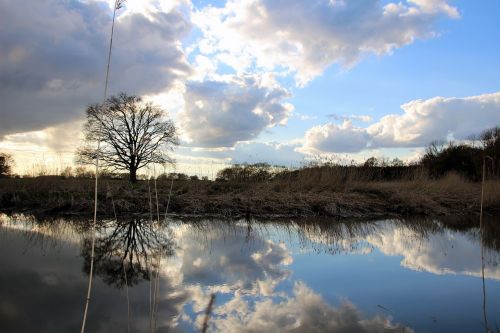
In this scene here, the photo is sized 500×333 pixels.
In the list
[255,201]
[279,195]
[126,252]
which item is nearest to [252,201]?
[255,201]

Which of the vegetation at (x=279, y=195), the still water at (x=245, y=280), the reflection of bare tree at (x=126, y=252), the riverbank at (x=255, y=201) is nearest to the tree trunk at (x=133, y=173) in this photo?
the vegetation at (x=279, y=195)

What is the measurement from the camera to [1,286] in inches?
191

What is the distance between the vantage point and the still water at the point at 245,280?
393 centimetres

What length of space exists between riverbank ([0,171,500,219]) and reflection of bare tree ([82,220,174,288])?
208 centimetres

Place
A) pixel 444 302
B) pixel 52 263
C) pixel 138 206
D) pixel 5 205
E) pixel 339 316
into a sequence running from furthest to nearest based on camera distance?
pixel 5 205
pixel 138 206
pixel 52 263
pixel 444 302
pixel 339 316

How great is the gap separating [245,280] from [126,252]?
2.41 meters

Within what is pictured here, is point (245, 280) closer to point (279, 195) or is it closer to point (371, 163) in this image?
point (279, 195)

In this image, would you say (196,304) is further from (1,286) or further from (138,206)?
(138,206)

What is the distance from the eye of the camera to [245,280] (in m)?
5.37

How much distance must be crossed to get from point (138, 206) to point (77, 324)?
8108 mm

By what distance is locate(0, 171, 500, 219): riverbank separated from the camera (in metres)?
11.7

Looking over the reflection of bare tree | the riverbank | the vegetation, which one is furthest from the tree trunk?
the reflection of bare tree

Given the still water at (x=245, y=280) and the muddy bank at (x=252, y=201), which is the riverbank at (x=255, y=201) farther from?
the still water at (x=245, y=280)

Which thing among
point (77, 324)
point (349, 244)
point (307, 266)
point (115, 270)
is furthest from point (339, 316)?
point (349, 244)
